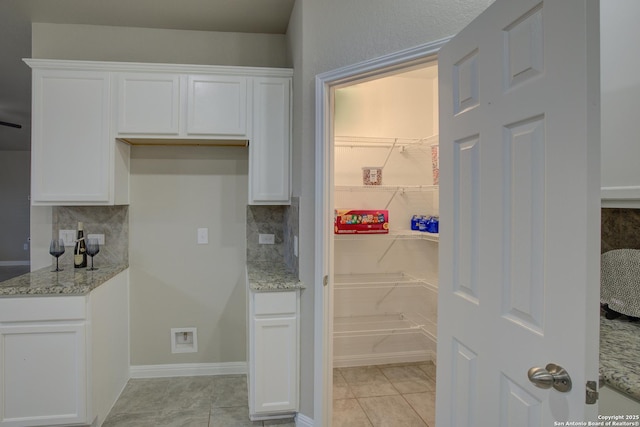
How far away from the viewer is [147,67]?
7.57 feet

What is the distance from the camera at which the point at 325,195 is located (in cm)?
195

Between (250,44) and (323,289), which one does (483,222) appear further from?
(250,44)

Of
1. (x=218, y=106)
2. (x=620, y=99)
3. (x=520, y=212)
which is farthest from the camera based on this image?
(x=218, y=106)

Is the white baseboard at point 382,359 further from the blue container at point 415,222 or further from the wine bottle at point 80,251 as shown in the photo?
the wine bottle at point 80,251

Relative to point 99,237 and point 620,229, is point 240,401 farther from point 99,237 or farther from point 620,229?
point 620,229

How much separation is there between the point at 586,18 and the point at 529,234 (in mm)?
536

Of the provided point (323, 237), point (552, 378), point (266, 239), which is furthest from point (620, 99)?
point (266, 239)

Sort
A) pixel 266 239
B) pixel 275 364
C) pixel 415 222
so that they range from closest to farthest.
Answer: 1. pixel 275 364
2. pixel 266 239
3. pixel 415 222

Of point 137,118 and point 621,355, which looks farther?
point 137,118

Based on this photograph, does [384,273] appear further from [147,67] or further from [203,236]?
[147,67]

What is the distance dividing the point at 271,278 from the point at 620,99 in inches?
72.8

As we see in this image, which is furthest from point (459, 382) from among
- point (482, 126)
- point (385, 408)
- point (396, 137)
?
point (396, 137)

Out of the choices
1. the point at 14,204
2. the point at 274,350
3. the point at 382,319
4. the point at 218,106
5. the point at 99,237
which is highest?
the point at 218,106

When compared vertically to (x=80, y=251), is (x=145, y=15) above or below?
above
